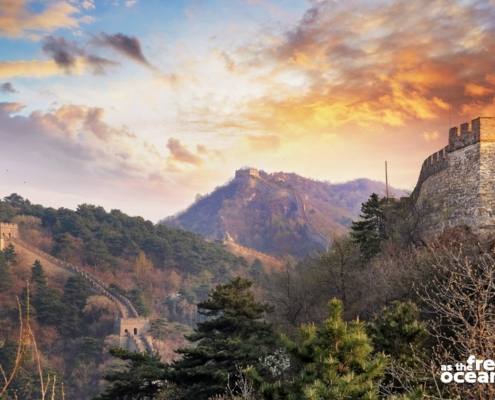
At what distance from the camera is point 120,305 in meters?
67.9

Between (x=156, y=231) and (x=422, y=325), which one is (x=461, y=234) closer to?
(x=422, y=325)

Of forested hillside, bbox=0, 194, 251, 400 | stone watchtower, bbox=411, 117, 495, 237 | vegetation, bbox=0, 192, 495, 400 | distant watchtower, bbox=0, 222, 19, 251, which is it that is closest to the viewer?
vegetation, bbox=0, 192, 495, 400

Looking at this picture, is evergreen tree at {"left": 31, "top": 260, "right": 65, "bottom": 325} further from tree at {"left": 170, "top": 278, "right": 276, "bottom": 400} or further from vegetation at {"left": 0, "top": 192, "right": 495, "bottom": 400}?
tree at {"left": 170, "top": 278, "right": 276, "bottom": 400}

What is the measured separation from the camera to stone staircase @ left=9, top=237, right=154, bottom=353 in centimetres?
5797

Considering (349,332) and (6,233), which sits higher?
(6,233)

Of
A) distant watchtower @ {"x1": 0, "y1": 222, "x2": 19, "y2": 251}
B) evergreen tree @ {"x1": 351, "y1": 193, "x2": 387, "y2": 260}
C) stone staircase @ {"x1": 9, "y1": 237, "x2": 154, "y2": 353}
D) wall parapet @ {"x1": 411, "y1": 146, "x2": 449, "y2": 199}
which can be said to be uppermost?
distant watchtower @ {"x1": 0, "y1": 222, "x2": 19, "y2": 251}

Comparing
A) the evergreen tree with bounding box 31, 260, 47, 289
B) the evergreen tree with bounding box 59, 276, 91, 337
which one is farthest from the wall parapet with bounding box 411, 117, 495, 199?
the evergreen tree with bounding box 31, 260, 47, 289

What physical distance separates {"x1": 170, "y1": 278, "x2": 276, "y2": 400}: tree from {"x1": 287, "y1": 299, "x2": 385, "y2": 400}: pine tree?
5753 millimetres

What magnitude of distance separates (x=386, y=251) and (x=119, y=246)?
73066mm

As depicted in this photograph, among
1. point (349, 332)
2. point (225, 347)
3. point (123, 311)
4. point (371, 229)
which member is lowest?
point (123, 311)

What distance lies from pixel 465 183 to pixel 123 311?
51.1m

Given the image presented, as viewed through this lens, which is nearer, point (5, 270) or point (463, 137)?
point (463, 137)

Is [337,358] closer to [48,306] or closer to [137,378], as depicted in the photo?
[137,378]

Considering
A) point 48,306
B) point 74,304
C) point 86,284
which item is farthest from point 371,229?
point 86,284
